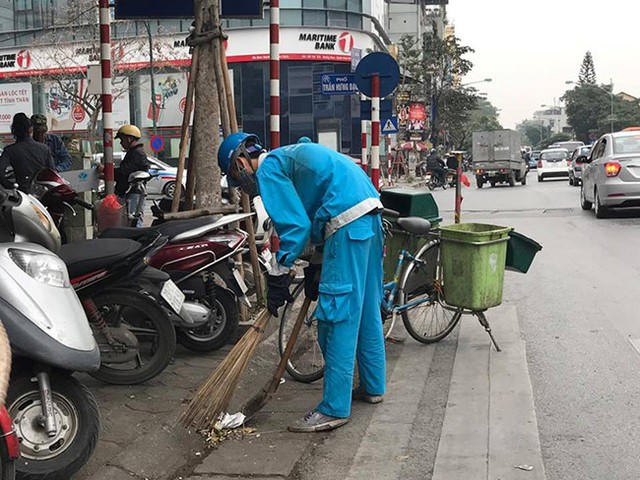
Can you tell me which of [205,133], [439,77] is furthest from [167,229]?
[439,77]

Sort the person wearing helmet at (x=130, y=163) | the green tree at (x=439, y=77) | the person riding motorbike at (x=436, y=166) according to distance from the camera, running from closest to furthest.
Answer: the person wearing helmet at (x=130, y=163), the person riding motorbike at (x=436, y=166), the green tree at (x=439, y=77)

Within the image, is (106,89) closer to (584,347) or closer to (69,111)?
(584,347)

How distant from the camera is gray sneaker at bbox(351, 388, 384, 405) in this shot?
16.1 ft

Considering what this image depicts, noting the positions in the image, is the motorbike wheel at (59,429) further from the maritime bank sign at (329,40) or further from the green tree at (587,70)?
the green tree at (587,70)

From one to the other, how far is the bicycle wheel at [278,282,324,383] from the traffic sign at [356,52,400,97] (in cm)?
437

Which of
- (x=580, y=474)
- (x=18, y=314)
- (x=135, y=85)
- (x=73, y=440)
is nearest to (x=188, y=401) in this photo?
(x=73, y=440)

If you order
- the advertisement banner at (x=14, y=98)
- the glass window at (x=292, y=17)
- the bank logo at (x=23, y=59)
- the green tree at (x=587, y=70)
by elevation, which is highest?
the green tree at (x=587, y=70)

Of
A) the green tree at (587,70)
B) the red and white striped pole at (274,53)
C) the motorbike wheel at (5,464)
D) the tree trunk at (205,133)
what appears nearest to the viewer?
the motorbike wheel at (5,464)

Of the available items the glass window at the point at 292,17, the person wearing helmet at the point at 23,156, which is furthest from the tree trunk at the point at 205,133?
the glass window at the point at 292,17

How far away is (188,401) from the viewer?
4914 millimetres

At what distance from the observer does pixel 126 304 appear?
5008 mm

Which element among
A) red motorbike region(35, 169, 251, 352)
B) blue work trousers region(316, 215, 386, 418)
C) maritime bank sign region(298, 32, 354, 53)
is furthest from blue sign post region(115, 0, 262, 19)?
maritime bank sign region(298, 32, 354, 53)

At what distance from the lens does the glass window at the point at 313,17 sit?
3981 centimetres

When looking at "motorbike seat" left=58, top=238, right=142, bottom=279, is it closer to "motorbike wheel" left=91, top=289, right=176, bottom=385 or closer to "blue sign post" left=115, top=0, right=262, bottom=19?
"motorbike wheel" left=91, top=289, right=176, bottom=385
